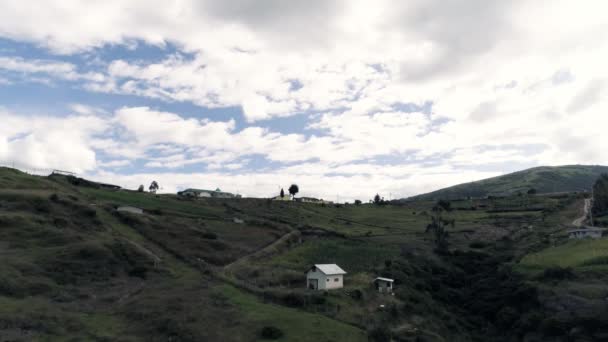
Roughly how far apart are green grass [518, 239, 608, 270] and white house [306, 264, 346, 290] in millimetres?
40322

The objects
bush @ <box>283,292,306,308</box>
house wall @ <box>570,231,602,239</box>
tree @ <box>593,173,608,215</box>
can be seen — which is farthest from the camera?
tree @ <box>593,173,608,215</box>

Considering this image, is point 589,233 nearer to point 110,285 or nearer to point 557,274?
point 557,274

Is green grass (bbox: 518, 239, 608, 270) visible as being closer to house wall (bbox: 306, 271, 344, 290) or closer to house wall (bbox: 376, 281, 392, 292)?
house wall (bbox: 376, 281, 392, 292)

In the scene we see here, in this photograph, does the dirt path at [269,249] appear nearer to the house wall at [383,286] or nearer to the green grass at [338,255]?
the green grass at [338,255]

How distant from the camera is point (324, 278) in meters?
64.2

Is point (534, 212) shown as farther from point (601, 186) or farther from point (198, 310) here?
point (198, 310)

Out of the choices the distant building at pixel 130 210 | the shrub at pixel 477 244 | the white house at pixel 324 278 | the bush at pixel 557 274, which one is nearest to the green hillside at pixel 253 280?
the shrub at pixel 477 244

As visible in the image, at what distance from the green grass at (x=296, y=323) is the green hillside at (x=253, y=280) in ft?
0.74

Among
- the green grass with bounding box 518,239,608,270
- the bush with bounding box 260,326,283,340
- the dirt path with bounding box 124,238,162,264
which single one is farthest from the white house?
the green grass with bounding box 518,239,608,270

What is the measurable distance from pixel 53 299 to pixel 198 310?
18365 mm

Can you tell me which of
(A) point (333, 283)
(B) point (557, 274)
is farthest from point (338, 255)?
(B) point (557, 274)

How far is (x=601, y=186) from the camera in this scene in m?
142

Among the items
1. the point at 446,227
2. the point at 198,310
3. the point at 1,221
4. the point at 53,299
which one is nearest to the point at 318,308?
Result: the point at 198,310

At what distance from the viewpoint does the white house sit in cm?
6425
